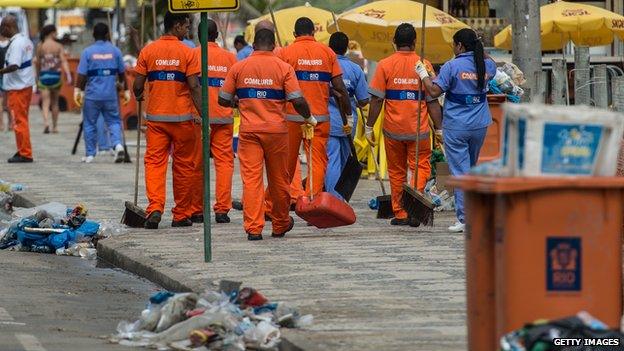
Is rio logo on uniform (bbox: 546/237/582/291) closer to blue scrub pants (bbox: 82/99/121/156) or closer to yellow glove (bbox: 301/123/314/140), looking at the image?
yellow glove (bbox: 301/123/314/140)

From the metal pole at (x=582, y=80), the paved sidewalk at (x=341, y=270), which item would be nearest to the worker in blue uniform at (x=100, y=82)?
the paved sidewalk at (x=341, y=270)

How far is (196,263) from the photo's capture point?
1333cm

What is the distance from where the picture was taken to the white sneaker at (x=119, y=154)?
25.2 metres

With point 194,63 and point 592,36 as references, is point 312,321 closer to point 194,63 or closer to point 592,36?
point 194,63

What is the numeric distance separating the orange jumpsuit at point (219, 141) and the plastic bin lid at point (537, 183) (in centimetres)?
849

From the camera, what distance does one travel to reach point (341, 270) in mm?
12703

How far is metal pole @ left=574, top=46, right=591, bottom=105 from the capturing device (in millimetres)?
17328

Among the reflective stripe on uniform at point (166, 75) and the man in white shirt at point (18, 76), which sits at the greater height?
the reflective stripe on uniform at point (166, 75)

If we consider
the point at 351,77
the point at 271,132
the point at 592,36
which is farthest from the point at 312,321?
the point at 592,36

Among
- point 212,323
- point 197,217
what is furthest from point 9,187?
point 212,323

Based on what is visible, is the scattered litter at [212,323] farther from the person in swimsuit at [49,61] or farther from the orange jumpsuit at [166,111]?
the person in swimsuit at [49,61]

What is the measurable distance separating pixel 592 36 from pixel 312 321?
542 inches

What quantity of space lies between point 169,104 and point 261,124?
1.56m

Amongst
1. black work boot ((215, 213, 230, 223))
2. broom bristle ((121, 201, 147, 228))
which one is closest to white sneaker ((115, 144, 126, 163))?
broom bristle ((121, 201, 147, 228))
